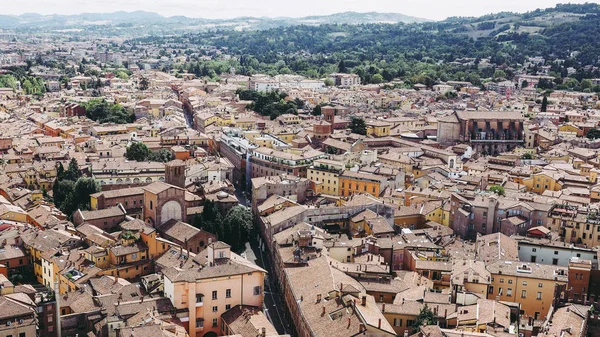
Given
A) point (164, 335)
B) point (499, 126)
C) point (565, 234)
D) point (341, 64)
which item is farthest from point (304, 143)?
point (341, 64)

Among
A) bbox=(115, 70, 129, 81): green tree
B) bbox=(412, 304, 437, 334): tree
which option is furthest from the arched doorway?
bbox=(115, 70, 129, 81): green tree

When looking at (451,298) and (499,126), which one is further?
(499,126)

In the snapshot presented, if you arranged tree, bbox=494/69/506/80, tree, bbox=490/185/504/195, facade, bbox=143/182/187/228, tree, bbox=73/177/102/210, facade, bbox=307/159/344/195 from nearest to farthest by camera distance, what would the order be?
facade, bbox=143/182/187/228 → tree, bbox=73/177/102/210 → tree, bbox=490/185/504/195 → facade, bbox=307/159/344/195 → tree, bbox=494/69/506/80

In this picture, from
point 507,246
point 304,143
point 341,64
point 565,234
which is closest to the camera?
point 507,246

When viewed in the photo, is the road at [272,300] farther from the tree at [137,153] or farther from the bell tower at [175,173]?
the tree at [137,153]

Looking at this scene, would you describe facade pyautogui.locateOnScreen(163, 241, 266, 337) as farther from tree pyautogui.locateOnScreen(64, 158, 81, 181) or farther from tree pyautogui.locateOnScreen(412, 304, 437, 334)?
tree pyautogui.locateOnScreen(64, 158, 81, 181)

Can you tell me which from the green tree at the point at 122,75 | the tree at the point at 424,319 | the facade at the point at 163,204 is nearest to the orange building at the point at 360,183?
the facade at the point at 163,204

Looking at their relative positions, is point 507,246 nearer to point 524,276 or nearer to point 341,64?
point 524,276
